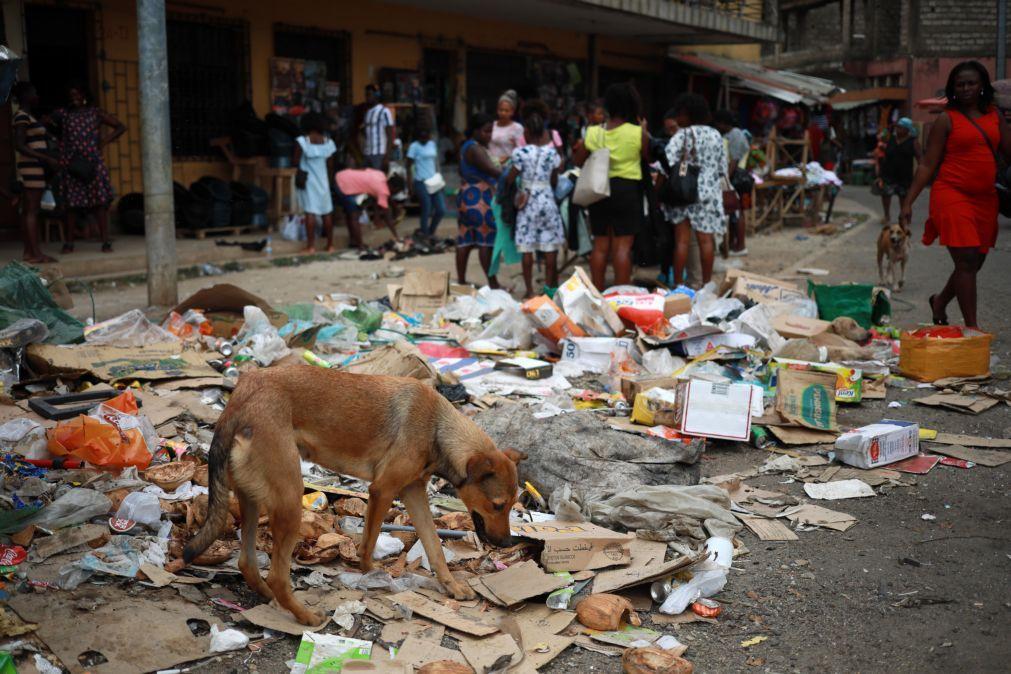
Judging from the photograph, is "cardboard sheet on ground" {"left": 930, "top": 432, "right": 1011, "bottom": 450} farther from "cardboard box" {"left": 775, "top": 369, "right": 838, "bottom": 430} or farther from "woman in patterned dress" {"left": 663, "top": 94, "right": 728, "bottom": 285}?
"woman in patterned dress" {"left": 663, "top": 94, "right": 728, "bottom": 285}

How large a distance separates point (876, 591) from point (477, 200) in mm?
6815

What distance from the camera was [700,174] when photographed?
937 cm

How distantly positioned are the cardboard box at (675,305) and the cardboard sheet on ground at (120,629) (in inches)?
203

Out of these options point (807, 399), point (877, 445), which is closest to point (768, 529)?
point (877, 445)

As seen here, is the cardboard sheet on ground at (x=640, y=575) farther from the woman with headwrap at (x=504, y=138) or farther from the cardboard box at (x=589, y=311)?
the woman with headwrap at (x=504, y=138)

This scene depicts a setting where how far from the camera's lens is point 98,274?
10.7 metres

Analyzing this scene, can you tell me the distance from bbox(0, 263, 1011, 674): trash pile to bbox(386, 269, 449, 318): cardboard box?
0.28 metres

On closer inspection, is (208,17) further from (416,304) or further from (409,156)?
(416,304)

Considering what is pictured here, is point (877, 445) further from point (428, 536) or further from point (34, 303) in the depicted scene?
point (34, 303)

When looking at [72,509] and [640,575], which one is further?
[72,509]

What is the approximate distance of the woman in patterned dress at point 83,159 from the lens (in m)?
10.8

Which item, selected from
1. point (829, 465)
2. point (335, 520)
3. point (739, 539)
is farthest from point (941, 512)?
point (335, 520)

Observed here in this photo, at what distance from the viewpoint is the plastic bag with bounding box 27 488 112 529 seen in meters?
3.94

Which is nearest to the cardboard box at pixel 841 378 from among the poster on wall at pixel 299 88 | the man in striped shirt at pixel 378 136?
the man in striped shirt at pixel 378 136
